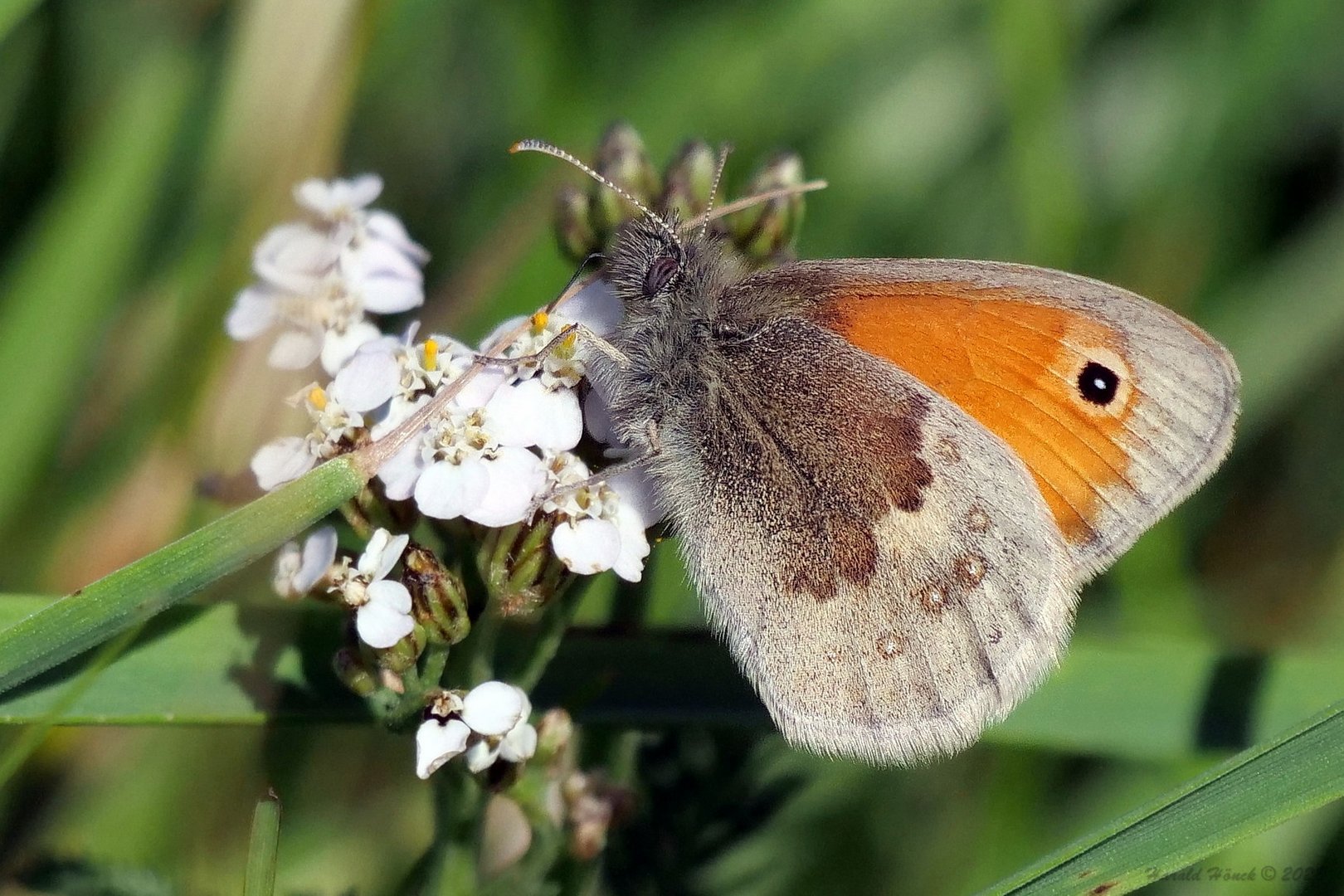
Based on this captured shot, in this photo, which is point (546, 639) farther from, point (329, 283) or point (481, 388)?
point (329, 283)

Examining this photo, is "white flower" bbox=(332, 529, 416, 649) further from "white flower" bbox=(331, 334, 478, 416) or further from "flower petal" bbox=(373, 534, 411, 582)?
"white flower" bbox=(331, 334, 478, 416)

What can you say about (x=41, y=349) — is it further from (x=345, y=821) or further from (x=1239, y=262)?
(x=1239, y=262)

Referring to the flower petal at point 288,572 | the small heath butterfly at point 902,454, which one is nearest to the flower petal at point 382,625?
the flower petal at point 288,572

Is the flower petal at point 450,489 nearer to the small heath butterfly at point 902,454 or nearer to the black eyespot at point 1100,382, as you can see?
the small heath butterfly at point 902,454

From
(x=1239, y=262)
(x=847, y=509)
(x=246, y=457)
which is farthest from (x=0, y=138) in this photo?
(x=1239, y=262)

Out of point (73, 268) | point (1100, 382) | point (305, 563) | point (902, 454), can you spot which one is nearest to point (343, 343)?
point (305, 563)

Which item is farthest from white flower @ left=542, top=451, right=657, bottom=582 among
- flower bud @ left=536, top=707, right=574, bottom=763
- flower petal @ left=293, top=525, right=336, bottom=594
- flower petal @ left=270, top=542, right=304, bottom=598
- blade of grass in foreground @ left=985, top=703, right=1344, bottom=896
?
blade of grass in foreground @ left=985, top=703, right=1344, bottom=896

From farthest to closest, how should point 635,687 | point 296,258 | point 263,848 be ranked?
point 296,258 → point 635,687 → point 263,848
